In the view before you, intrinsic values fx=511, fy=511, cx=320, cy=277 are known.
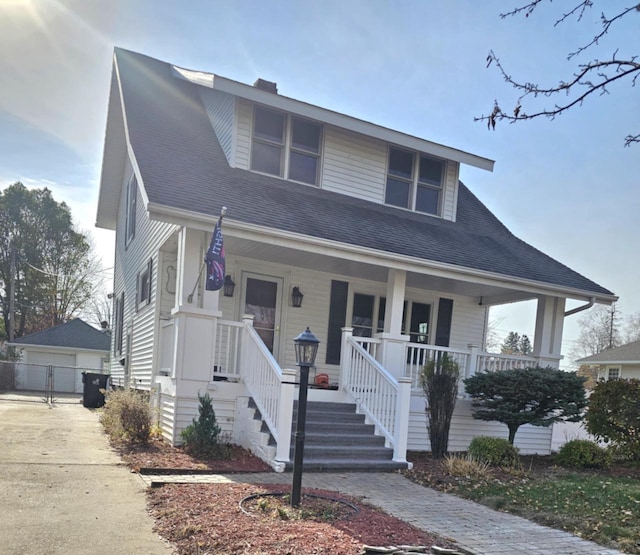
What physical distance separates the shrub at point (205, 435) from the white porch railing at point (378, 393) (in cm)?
231

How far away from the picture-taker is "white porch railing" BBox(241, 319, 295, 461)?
261 inches

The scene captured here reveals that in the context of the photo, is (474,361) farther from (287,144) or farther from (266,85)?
(266,85)

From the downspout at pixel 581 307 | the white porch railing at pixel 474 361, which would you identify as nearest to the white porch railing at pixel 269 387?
the white porch railing at pixel 474 361

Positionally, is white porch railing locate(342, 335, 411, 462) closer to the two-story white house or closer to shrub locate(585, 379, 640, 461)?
the two-story white house

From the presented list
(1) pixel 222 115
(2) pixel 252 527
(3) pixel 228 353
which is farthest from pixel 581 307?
(2) pixel 252 527

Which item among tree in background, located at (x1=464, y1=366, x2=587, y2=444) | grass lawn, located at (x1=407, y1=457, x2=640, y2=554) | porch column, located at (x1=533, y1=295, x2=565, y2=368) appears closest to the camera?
grass lawn, located at (x1=407, y1=457, x2=640, y2=554)

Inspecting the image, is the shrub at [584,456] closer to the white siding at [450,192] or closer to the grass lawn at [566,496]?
the grass lawn at [566,496]

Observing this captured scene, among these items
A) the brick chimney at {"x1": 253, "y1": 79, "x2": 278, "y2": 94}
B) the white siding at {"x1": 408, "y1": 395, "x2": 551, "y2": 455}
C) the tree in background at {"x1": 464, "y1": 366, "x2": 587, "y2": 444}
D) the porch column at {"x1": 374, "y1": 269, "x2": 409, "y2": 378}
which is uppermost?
the brick chimney at {"x1": 253, "y1": 79, "x2": 278, "y2": 94}

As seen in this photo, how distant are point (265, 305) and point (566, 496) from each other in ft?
19.5

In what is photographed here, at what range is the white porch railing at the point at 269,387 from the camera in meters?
6.64

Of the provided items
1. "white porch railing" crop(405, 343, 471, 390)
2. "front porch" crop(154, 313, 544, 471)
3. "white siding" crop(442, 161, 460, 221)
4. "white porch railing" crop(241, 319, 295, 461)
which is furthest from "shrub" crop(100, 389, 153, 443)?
"white siding" crop(442, 161, 460, 221)

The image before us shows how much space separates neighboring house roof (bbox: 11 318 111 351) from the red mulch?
875 inches

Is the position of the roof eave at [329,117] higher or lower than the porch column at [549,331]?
higher

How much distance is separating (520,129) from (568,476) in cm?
536
